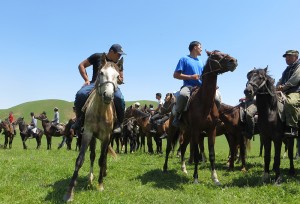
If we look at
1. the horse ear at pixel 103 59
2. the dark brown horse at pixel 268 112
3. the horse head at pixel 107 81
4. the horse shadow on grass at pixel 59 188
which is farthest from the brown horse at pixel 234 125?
the horse ear at pixel 103 59

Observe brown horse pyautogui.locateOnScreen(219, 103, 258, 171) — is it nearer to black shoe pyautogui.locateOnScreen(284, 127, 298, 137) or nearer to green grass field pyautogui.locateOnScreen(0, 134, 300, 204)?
green grass field pyautogui.locateOnScreen(0, 134, 300, 204)

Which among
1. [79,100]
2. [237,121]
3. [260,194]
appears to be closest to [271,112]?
[260,194]

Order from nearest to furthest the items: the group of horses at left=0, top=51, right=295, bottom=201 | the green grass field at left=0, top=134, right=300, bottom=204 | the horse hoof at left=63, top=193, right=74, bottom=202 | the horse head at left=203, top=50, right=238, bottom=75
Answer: the horse hoof at left=63, top=193, right=74, bottom=202, the green grass field at left=0, top=134, right=300, bottom=204, the group of horses at left=0, top=51, right=295, bottom=201, the horse head at left=203, top=50, right=238, bottom=75

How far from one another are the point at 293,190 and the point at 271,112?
7.04ft

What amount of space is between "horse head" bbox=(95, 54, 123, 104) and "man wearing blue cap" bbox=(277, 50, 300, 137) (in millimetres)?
4892

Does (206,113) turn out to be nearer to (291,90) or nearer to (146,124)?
(291,90)

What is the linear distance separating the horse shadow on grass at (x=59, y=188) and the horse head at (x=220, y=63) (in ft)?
14.7

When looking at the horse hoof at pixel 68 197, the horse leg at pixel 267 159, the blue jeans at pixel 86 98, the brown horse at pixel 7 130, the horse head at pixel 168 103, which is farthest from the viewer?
the brown horse at pixel 7 130

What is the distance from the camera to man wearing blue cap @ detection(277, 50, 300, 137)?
8.41 m

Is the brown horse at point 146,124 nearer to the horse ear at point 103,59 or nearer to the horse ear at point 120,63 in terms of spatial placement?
the horse ear at point 120,63

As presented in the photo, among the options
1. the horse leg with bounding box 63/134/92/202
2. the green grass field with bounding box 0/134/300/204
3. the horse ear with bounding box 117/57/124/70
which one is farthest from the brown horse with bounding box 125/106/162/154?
the horse leg with bounding box 63/134/92/202

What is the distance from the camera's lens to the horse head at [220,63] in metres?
8.22

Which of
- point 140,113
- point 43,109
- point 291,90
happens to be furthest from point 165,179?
point 43,109

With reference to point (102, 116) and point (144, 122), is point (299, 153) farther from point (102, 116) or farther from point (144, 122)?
point (102, 116)
